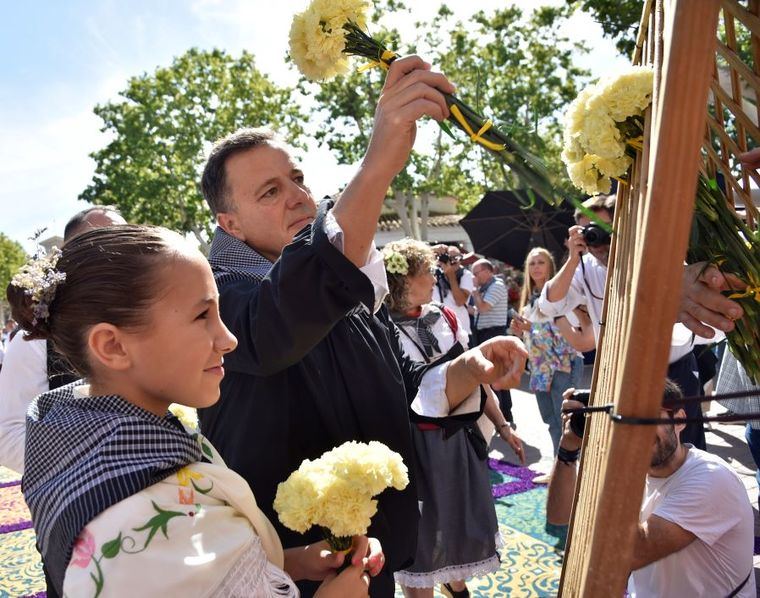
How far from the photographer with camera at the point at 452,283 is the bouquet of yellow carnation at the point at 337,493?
19.9 feet

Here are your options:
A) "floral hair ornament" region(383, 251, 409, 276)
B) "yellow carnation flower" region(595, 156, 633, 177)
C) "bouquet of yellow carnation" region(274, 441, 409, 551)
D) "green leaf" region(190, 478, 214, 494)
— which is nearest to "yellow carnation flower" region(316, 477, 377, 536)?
"bouquet of yellow carnation" region(274, 441, 409, 551)

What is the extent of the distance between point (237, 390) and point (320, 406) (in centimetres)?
24

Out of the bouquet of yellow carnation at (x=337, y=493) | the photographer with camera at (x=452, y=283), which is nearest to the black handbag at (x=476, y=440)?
the bouquet of yellow carnation at (x=337, y=493)

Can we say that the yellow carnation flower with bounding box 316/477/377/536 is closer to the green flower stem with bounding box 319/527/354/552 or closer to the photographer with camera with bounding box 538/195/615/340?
the green flower stem with bounding box 319/527/354/552

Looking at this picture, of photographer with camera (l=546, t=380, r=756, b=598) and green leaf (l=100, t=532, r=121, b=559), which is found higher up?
green leaf (l=100, t=532, r=121, b=559)

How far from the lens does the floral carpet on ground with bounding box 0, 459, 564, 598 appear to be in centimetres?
405

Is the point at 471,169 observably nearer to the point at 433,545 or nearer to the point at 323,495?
the point at 433,545

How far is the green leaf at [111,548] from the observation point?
1095 millimetres

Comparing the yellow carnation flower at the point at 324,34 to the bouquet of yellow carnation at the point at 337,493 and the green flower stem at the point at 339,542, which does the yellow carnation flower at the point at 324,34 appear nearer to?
the bouquet of yellow carnation at the point at 337,493

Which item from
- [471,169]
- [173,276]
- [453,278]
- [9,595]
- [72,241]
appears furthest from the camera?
[471,169]

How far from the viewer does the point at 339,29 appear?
1.55 m

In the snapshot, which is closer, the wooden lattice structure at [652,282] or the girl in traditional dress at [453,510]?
the wooden lattice structure at [652,282]

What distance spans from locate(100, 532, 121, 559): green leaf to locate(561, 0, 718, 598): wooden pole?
0.76 m

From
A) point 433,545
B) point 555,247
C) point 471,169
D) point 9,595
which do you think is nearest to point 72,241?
point 433,545
